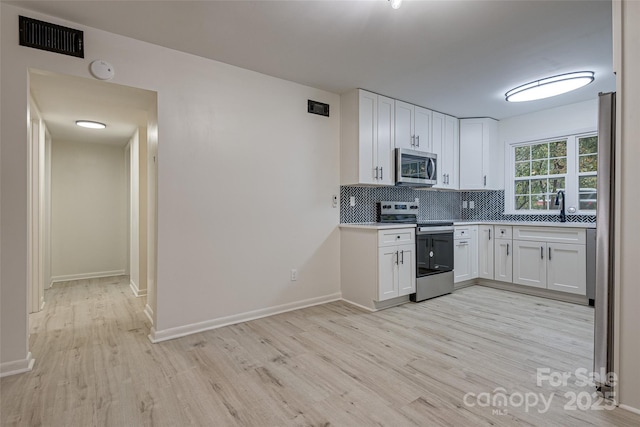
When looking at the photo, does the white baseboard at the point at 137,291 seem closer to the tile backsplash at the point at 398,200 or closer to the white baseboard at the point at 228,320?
the white baseboard at the point at 228,320

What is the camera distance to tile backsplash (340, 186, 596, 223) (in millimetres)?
4074

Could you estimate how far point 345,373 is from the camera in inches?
84.2

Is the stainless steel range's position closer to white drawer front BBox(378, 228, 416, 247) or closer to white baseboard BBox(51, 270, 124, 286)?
white drawer front BBox(378, 228, 416, 247)

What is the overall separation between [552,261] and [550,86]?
2.05 meters

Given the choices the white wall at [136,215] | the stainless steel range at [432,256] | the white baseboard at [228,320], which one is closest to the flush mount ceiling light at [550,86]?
the stainless steel range at [432,256]

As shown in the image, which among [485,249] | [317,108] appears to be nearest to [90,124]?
[317,108]

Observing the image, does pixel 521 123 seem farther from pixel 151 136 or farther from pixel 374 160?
pixel 151 136

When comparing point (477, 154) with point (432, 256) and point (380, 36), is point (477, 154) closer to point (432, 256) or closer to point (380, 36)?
point (432, 256)

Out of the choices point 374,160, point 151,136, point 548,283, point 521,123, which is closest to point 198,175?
point 151,136

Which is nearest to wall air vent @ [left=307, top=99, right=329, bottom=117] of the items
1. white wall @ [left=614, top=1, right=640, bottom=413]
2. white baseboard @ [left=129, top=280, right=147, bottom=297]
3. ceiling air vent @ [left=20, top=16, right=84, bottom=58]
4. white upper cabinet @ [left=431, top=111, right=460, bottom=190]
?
white upper cabinet @ [left=431, top=111, right=460, bottom=190]

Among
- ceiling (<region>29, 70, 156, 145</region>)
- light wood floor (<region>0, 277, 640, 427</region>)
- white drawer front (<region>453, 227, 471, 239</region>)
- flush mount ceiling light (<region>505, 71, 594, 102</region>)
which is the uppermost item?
flush mount ceiling light (<region>505, 71, 594, 102</region>)

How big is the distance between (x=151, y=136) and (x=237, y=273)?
1.55 meters

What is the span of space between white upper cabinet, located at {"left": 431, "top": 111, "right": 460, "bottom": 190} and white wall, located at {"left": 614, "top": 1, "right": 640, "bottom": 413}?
277 centimetres

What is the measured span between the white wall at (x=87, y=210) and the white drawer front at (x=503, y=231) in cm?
605
